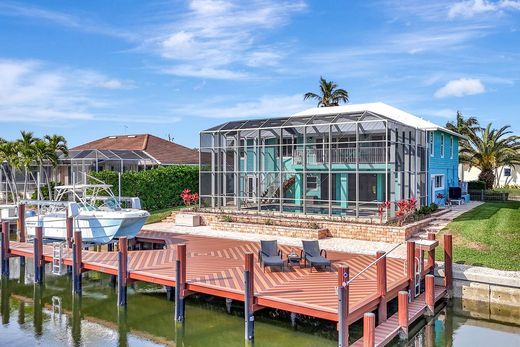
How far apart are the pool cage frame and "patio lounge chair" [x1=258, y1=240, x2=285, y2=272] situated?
896cm

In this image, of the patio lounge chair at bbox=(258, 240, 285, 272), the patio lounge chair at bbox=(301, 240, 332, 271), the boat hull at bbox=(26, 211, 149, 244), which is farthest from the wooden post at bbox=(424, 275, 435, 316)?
the boat hull at bbox=(26, 211, 149, 244)

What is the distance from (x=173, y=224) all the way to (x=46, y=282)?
27.4ft

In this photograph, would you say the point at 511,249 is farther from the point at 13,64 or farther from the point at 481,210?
the point at 13,64

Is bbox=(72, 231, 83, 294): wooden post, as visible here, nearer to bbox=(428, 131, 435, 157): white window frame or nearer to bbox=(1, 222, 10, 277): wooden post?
bbox=(1, 222, 10, 277): wooden post

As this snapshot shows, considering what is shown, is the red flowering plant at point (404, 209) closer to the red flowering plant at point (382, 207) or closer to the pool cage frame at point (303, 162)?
the red flowering plant at point (382, 207)

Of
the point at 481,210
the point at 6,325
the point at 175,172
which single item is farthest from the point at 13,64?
the point at 481,210

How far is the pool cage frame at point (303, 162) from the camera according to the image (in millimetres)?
22578

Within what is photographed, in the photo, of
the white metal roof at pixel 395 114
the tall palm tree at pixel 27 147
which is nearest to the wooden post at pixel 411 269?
the white metal roof at pixel 395 114

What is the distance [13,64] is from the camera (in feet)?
82.1

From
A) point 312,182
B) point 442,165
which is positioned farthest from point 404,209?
point 442,165

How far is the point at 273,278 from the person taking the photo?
11.8m

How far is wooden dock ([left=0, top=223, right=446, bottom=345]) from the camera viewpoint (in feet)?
31.9

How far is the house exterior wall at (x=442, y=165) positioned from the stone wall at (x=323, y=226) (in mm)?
4183

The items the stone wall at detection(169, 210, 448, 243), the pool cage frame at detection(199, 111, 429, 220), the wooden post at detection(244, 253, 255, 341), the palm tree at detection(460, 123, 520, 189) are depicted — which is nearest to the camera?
the wooden post at detection(244, 253, 255, 341)
